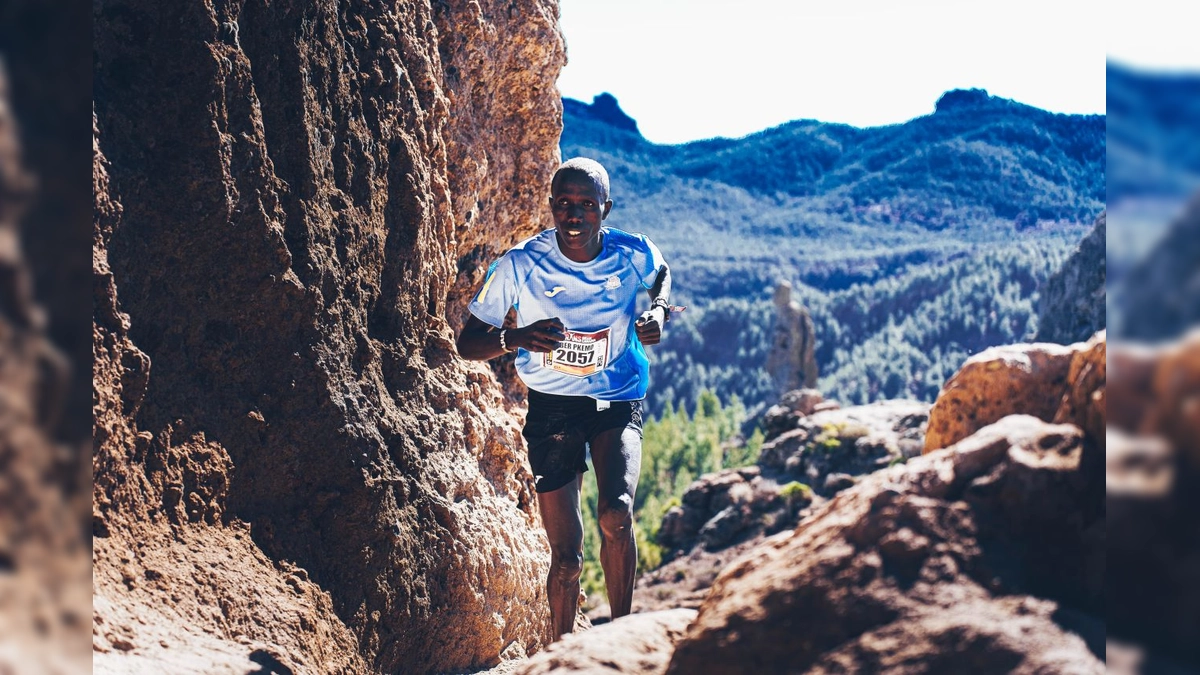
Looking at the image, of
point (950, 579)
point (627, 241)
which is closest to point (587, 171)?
point (627, 241)

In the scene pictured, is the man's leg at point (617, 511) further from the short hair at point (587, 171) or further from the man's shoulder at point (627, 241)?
the short hair at point (587, 171)

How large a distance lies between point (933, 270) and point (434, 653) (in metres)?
102

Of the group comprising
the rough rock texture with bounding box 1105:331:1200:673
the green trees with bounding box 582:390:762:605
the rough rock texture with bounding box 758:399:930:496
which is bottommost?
the green trees with bounding box 582:390:762:605

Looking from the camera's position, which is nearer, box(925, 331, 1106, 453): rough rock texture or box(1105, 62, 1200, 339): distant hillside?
box(1105, 62, 1200, 339): distant hillside

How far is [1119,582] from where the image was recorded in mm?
2057

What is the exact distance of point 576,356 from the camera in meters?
4.45

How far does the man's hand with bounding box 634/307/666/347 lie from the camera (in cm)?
436

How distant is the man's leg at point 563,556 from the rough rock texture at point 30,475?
280 centimetres

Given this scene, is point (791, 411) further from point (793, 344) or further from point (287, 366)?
point (287, 366)

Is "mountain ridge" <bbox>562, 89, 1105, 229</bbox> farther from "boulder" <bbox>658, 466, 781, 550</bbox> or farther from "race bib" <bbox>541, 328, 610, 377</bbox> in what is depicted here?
"race bib" <bbox>541, 328, 610, 377</bbox>

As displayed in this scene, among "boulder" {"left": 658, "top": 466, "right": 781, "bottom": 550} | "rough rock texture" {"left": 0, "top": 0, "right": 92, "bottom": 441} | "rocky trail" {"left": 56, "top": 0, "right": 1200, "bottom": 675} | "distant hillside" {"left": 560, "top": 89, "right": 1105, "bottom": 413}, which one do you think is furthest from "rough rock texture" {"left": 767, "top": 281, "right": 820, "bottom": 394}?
"rough rock texture" {"left": 0, "top": 0, "right": 92, "bottom": 441}

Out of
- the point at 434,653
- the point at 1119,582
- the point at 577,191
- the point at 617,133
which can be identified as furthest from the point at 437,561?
the point at 617,133

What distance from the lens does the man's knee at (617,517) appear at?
4.32m

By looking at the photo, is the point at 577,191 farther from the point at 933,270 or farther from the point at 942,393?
the point at 933,270
